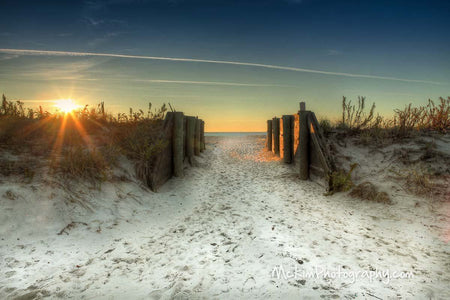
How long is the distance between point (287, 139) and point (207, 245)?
20.6 feet

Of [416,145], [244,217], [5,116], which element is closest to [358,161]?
[416,145]

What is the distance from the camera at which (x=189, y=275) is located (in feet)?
9.12

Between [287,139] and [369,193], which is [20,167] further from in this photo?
[287,139]

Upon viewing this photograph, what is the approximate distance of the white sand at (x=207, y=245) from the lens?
2.54 meters

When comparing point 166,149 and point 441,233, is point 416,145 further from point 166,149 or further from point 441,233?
point 166,149

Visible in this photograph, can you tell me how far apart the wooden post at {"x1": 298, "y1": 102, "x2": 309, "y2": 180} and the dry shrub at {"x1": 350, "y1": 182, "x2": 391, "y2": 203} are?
1.74 meters

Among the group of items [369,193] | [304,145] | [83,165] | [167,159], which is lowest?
[369,193]

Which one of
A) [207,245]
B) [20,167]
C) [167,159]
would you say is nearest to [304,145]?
[167,159]

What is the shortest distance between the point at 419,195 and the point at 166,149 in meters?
5.96

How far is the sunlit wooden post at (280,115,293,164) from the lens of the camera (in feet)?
29.4

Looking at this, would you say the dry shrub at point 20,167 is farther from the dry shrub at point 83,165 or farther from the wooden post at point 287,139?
the wooden post at point 287,139

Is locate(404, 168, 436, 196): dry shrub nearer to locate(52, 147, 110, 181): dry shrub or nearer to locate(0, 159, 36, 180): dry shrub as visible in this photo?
locate(52, 147, 110, 181): dry shrub

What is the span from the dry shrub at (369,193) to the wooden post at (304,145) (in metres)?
1.74

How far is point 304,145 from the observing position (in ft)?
23.8
